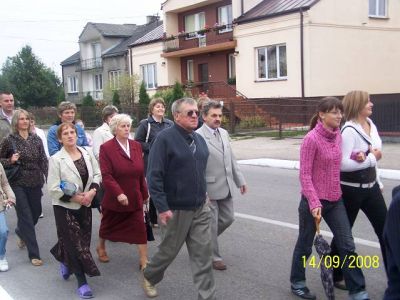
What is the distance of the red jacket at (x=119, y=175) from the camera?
5.62m

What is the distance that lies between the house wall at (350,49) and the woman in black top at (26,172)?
757 inches

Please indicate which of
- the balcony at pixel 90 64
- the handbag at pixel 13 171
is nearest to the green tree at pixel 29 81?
the balcony at pixel 90 64

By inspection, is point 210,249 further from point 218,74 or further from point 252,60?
point 218,74

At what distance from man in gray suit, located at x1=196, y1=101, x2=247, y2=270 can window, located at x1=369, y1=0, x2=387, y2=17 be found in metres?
23.8

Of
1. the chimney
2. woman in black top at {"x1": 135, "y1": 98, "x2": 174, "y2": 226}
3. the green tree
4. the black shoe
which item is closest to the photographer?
the black shoe

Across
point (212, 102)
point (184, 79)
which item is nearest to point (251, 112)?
point (184, 79)

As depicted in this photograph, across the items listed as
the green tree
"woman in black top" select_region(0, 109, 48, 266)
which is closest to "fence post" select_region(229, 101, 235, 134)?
"woman in black top" select_region(0, 109, 48, 266)

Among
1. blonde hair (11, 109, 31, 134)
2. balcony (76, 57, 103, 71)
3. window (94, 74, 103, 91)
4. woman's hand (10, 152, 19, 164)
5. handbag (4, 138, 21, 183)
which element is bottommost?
handbag (4, 138, 21, 183)

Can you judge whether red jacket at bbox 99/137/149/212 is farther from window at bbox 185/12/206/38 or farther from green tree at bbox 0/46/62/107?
green tree at bbox 0/46/62/107

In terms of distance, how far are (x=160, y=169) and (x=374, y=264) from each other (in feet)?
8.63

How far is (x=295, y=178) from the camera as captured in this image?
11.9m

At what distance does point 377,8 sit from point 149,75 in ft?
50.5

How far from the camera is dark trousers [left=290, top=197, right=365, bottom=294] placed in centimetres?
447

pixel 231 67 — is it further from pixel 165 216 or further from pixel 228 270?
pixel 165 216
